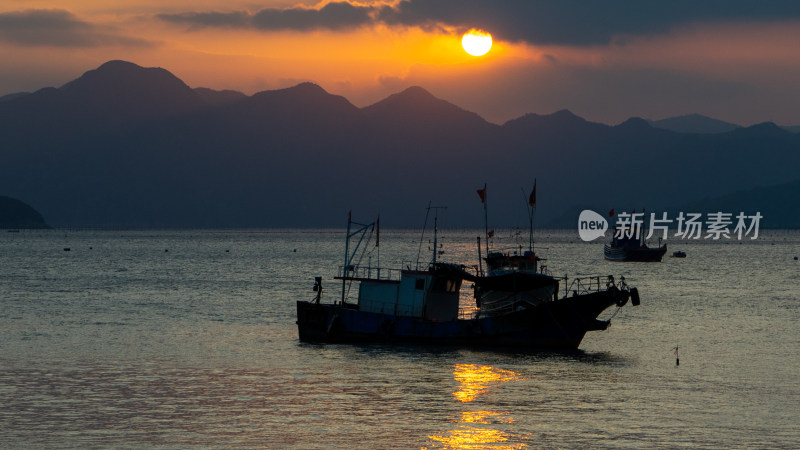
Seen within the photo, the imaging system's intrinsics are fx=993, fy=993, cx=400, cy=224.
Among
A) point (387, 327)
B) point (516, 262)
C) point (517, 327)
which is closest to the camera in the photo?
point (517, 327)

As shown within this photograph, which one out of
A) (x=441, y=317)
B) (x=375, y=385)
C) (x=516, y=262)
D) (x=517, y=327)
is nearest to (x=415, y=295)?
(x=441, y=317)

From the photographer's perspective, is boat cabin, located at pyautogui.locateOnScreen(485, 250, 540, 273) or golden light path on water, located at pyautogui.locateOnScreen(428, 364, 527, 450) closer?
golden light path on water, located at pyautogui.locateOnScreen(428, 364, 527, 450)

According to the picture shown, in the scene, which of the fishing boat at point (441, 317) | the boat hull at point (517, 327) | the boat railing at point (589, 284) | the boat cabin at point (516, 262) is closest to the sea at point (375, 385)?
the boat hull at point (517, 327)

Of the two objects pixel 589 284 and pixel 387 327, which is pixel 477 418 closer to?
pixel 387 327

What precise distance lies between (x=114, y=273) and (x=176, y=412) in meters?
123

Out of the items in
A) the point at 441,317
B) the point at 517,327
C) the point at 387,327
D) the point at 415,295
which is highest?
the point at 415,295

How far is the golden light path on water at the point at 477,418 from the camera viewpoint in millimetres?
36500

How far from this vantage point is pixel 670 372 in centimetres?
5469

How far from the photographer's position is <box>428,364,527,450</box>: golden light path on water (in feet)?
120

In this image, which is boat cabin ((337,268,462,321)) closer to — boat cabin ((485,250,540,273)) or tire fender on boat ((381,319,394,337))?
tire fender on boat ((381,319,394,337))

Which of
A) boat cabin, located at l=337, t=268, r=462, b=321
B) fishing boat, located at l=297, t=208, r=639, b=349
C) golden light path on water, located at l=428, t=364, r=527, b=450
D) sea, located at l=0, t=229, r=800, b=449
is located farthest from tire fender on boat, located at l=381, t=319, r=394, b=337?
golden light path on water, located at l=428, t=364, r=527, b=450

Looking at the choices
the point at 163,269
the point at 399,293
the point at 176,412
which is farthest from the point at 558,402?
the point at 163,269

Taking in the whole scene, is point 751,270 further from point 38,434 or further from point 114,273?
point 38,434

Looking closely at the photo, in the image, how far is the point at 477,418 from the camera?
41.2m
